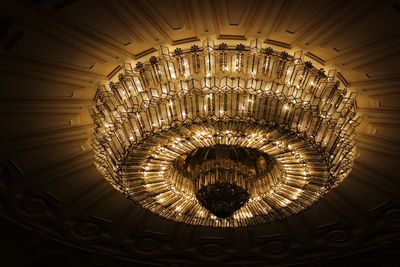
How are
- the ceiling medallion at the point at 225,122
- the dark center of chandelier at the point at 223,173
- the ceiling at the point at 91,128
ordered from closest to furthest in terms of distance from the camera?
1. the ceiling at the point at 91,128
2. the ceiling medallion at the point at 225,122
3. the dark center of chandelier at the point at 223,173

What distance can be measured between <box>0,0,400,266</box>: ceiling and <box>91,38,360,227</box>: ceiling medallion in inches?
6.3

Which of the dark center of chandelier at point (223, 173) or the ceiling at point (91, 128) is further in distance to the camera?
the dark center of chandelier at point (223, 173)

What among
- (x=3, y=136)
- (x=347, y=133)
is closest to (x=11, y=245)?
(x=3, y=136)

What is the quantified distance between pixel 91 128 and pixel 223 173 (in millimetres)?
1222

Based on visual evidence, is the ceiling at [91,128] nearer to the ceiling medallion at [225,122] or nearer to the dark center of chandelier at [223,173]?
the ceiling medallion at [225,122]

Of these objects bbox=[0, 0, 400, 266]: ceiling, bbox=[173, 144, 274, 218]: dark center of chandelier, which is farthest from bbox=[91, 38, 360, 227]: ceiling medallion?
bbox=[0, 0, 400, 266]: ceiling

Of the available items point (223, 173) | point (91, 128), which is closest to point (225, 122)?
point (223, 173)

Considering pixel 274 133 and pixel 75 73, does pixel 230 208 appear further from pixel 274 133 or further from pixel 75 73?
pixel 75 73

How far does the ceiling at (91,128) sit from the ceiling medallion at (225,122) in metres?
0.16

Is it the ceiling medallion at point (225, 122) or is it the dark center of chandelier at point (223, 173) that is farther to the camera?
the dark center of chandelier at point (223, 173)

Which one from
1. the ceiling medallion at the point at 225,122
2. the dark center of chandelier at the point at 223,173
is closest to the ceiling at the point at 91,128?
the ceiling medallion at the point at 225,122

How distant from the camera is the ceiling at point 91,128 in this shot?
352 cm

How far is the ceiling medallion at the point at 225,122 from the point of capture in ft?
12.0

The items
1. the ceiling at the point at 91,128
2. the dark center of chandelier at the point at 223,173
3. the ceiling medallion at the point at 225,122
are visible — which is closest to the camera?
the ceiling at the point at 91,128
